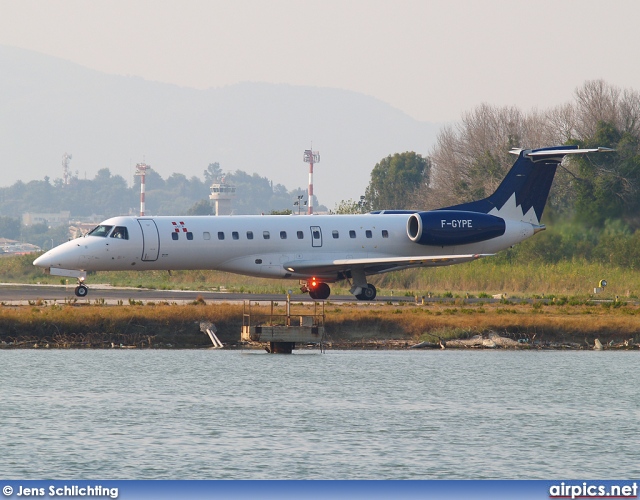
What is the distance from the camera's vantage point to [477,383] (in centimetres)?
3928

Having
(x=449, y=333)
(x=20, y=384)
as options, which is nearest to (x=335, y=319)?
(x=449, y=333)

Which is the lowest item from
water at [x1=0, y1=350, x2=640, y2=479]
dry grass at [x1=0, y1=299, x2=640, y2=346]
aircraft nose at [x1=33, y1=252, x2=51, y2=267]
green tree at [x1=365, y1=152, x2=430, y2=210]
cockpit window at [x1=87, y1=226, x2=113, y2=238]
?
water at [x1=0, y1=350, x2=640, y2=479]

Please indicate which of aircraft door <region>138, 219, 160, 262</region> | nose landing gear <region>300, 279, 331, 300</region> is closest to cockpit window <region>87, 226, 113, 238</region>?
aircraft door <region>138, 219, 160, 262</region>

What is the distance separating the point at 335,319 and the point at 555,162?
19.5 metres

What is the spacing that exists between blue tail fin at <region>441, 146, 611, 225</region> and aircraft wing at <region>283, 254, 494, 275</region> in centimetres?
595

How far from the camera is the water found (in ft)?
87.5

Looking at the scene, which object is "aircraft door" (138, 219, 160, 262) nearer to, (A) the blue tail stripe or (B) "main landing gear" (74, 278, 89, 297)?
(B) "main landing gear" (74, 278, 89, 297)

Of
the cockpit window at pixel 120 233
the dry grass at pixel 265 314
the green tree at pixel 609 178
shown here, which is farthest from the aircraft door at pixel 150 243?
the green tree at pixel 609 178

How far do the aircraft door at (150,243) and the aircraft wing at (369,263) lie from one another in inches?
226

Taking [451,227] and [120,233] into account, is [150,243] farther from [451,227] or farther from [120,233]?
[451,227]

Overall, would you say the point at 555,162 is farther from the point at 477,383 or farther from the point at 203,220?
the point at 477,383

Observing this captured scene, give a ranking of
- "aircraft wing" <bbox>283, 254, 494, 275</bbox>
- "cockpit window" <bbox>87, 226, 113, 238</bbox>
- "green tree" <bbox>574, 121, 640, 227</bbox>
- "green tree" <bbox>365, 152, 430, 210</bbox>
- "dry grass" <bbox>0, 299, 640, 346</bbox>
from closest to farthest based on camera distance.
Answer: "dry grass" <bbox>0, 299, 640, 346</bbox>, "cockpit window" <bbox>87, 226, 113, 238</bbox>, "aircraft wing" <bbox>283, 254, 494, 275</bbox>, "green tree" <bbox>574, 121, 640, 227</bbox>, "green tree" <bbox>365, 152, 430, 210</bbox>

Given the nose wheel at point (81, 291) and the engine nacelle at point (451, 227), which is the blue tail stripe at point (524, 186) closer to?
the engine nacelle at point (451, 227)

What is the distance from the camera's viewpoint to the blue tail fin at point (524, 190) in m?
59.4
